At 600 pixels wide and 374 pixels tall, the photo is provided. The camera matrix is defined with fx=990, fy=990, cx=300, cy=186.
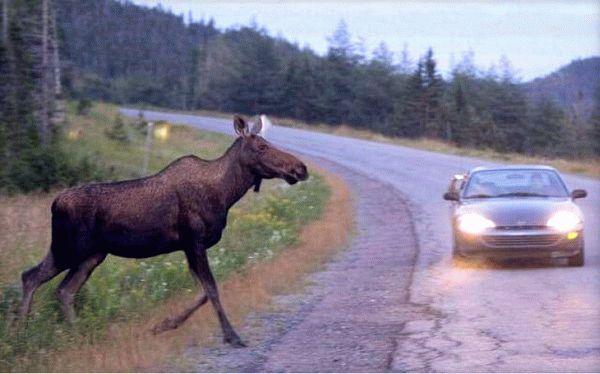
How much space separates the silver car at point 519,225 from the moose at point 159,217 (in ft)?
18.3

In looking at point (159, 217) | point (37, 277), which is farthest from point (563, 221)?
point (37, 277)

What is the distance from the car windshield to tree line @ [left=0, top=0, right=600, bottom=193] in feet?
105

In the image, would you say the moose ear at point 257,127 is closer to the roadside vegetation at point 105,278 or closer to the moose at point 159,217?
the moose at point 159,217

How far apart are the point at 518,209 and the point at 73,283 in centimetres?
724

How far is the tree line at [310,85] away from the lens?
59406 mm

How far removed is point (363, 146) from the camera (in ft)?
159

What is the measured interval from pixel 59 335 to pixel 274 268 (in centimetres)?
525

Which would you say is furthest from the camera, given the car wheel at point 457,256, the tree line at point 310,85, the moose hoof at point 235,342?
the tree line at point 310,85

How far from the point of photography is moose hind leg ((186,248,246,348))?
8820 millimetres

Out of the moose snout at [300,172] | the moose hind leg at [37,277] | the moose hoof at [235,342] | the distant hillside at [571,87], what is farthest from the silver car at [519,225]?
the distant hillside at [571,87]

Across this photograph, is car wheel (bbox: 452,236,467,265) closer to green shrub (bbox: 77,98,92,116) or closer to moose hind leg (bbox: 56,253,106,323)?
moose hind leg (bbox: 56,253,106,323)

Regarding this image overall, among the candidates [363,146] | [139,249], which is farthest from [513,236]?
[363,146]

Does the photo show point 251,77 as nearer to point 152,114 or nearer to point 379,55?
point 152,114

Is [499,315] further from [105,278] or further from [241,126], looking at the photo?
[105,278]
